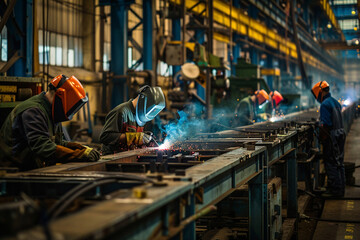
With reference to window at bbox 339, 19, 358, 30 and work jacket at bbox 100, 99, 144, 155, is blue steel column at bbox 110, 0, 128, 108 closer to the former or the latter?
work jacket at bbox 100, 99, 144, 155

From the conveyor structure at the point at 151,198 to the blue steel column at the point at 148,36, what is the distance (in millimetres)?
7456

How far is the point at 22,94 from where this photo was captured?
593 centimetres

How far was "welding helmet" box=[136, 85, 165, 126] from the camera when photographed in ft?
15.8

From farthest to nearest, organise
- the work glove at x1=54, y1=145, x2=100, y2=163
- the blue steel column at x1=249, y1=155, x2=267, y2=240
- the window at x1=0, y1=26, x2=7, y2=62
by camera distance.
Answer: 1. the window at x1=0, y1=26, x2=7, y2=62
2. the blue steel column at x1=249, y1=155, x2=267, y2=240
3. the work glove at x1=54, y1=145, x2=100, y2=163

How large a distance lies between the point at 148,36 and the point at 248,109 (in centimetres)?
375

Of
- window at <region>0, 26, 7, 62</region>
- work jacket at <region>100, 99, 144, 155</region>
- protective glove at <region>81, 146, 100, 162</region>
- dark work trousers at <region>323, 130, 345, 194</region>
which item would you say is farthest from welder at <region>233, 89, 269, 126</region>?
protective glove at <region>81, 146, 100, 162</region>

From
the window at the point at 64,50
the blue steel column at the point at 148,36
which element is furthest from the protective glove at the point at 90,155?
the window at the point at 64,50

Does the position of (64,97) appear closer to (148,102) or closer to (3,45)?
(148,102)

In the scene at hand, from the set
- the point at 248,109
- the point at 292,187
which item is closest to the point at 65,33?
the point at 248,109

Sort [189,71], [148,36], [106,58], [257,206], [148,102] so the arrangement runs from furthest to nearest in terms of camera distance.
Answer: [106,58], [148,36], [189,71], [148,102], [257,206]

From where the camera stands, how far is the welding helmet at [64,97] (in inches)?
147

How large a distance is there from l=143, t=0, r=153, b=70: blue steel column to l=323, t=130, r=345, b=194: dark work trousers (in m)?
6.42

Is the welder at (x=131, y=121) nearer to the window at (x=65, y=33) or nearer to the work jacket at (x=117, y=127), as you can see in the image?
the work jacket at (x=117, y=127)

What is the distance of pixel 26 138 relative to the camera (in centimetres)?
355
